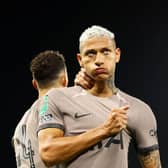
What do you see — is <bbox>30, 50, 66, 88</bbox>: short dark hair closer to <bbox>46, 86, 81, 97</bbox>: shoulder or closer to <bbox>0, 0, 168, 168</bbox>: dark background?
<bbox>46, 86, 81, 97</bbox>: shoulder

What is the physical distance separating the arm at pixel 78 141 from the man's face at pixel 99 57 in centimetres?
12

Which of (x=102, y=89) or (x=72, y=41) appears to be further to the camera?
(x=72, y=41)

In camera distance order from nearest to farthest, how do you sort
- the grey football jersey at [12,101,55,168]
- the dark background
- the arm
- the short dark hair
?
1. the arm
2. the grey football jersey at [12,101,55,168]
3. the short dark hair
4. the dark background

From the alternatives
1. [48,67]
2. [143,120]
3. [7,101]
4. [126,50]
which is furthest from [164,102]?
[143,120]

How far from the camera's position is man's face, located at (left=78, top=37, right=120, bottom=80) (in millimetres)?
1266

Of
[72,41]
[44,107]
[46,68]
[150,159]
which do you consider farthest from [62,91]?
[72,41]

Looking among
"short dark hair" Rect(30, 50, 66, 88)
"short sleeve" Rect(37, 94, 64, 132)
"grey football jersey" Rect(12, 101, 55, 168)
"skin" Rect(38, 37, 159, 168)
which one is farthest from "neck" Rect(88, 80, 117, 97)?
"short dark hair" Rect(30, 50, 66, 88)

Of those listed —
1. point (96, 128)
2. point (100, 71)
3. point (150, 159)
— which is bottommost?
point (150, 159)

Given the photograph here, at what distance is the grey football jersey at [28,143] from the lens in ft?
5.03

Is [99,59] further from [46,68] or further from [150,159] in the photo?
[46,68]

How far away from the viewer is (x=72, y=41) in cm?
343

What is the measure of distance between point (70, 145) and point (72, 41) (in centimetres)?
228

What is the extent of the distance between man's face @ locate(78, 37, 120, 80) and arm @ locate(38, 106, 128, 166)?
119mm

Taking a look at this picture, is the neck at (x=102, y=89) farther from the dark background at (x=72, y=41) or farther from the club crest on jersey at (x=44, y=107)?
the dark background at (x=72, y=41)
